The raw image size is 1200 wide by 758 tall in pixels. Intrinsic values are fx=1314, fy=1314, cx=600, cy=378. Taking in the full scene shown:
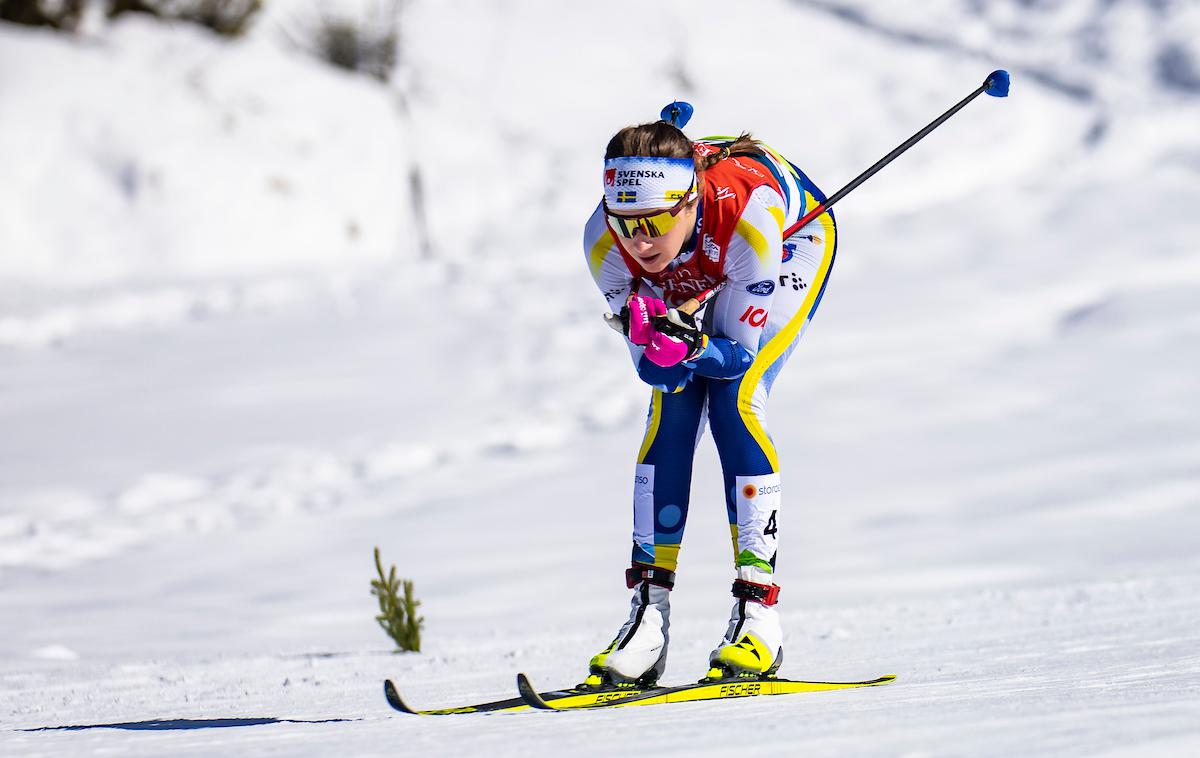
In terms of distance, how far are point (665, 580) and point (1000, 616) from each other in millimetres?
1845

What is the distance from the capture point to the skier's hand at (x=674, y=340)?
10.1ft

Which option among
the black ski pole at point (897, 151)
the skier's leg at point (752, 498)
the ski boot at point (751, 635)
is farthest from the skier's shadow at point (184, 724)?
the black ski pole at point (897, 151)

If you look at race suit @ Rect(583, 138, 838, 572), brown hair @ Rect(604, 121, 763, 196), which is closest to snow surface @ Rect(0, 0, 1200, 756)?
race suit @ Rect(583, 138, 838, 572)

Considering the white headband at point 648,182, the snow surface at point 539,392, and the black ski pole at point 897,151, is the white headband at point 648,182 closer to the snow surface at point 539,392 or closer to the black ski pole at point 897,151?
the black ski pole at point 897,151

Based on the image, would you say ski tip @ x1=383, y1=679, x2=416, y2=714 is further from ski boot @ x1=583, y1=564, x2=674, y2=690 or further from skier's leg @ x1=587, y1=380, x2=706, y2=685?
Result: skier's leg @ x1=587, y1=380, x2=706, y2=685

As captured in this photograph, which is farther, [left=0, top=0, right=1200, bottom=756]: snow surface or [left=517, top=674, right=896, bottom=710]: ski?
[left=0, top=0, right=1200, bottom=756]: snow surface

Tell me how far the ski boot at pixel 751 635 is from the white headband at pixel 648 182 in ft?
3.20

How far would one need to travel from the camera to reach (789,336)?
355cm

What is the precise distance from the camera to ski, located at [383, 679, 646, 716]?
2.92m

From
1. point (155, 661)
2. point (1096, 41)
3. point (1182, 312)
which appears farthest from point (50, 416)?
point (1096, 41)

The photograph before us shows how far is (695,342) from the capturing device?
3.13 m

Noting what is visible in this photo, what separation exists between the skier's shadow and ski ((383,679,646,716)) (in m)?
0.17

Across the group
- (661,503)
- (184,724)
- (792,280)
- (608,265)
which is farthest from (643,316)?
(184,724)

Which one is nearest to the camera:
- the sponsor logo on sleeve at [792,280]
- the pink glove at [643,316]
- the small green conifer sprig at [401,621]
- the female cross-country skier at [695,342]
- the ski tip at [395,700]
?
the ski tip at [395,700]
